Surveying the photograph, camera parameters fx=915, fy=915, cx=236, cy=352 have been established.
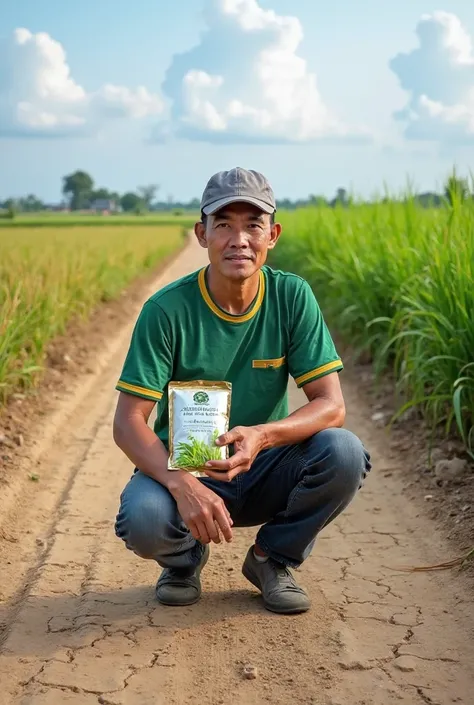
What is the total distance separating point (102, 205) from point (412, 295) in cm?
8794

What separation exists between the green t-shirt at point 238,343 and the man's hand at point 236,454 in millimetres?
296

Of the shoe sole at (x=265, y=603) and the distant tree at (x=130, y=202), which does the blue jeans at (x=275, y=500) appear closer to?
the shoe sole at (x=265, y=603)

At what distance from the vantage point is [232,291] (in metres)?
3.03

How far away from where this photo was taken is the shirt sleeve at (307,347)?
3.05 meters

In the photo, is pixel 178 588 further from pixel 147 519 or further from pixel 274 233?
pixel 274 233

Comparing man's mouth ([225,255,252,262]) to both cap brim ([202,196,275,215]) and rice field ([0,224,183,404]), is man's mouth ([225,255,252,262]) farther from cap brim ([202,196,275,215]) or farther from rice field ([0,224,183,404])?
rice field ([0,224,183,404])

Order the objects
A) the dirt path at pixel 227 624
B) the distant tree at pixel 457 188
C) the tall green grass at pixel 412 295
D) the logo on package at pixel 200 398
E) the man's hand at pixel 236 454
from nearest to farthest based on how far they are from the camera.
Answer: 1. the dirt path at pixel 227 624
2. the man's hand at pixel 236 454
3. the logo on package at pixel 200 398
4. the tall green grass at pixel 412 295
5. the distant tree at pixel 457 188

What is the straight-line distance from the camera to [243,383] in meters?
3.07

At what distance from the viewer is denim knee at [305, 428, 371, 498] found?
9.71 ft

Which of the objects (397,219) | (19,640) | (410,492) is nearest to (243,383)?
(19,640)

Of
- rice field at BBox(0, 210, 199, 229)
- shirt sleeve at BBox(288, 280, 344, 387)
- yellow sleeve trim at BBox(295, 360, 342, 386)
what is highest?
shirt sleeve at BBox(288, 280, 344, 387)

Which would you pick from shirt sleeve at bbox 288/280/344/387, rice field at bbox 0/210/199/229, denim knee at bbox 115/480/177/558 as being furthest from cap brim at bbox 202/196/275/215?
rice field at bbox 0/210/199/229

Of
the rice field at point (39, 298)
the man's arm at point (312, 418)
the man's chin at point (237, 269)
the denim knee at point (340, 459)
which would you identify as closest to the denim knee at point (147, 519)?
the man's arm at point (312, 418)

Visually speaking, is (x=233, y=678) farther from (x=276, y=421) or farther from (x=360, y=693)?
(x=276, y=421)
